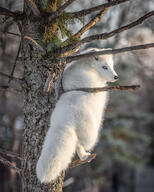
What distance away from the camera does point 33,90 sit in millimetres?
1631

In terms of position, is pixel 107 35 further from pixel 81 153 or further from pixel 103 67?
pixel 81 153

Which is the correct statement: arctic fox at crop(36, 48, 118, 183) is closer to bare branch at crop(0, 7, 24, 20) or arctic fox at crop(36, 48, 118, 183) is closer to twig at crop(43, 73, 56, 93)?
twig at crop(43, 73, 56, 93)

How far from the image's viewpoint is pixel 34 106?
1626mm

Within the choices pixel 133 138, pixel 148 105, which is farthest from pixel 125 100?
pixel 148 105

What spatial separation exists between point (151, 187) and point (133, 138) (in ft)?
17.6

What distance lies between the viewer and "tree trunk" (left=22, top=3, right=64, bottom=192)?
1.61 meters

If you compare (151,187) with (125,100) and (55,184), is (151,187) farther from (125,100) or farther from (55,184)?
(55,184)

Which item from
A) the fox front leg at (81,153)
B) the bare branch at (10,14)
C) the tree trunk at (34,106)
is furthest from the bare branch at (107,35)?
the fox front leg at (81,153)

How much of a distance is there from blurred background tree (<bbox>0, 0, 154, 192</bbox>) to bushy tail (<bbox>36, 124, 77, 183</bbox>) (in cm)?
96

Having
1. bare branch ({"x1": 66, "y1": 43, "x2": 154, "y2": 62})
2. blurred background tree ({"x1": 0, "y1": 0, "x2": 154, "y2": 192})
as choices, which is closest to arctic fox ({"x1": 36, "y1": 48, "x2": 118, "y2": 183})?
bare branch ({"x1": 66, "y1": 43, "x2": 154, "y2": 62})

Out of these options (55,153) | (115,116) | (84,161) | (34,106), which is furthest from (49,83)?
(115,116)

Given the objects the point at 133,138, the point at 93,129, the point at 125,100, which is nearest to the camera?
the point at 93,129

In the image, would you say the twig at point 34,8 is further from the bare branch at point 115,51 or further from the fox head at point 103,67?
the fox head at point 103,67

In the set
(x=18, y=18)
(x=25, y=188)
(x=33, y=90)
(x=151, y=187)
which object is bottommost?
(x=151, y=187)
